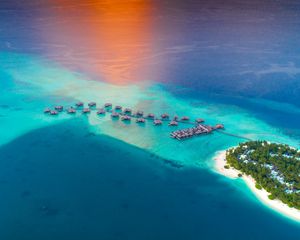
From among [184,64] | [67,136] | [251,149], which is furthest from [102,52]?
[251,149]

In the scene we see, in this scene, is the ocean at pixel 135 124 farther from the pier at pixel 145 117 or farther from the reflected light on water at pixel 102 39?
the pier at pixel 145 117

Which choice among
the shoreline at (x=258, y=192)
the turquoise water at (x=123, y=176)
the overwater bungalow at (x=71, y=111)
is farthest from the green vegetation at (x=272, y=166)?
the overwater bungalow at (x=71, y=111)

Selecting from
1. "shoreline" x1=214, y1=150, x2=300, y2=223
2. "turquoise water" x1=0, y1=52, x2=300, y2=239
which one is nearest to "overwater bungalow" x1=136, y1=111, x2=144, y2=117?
"turquoise water" x1=0, y1=52, x2=300, y2=239

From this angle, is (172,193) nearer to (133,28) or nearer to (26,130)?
(26,130)

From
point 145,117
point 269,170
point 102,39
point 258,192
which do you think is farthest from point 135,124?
point 102,39

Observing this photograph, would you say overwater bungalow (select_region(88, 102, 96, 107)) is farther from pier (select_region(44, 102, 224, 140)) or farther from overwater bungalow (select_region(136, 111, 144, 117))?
overwater bungalow (select_region(136, 111, 144, 117))

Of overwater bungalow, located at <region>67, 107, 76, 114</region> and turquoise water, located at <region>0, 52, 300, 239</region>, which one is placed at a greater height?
overwater bungalow, located at <region>67, 107, 76, 114</region>
